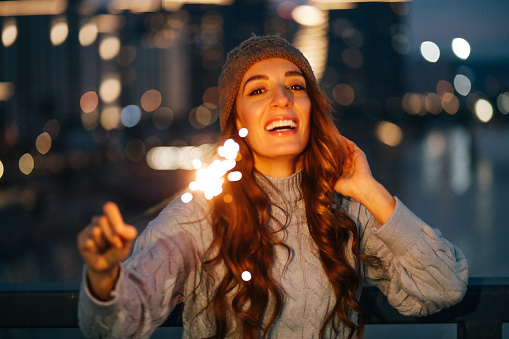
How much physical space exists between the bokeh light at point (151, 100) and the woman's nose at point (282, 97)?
93.0 meters

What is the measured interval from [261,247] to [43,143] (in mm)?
36470

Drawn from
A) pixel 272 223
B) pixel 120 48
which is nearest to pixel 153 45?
pixel 120 48

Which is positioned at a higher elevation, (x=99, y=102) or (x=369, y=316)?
(x=369, y=316)

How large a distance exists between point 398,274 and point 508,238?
30.3ft

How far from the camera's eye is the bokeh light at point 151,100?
9456cm

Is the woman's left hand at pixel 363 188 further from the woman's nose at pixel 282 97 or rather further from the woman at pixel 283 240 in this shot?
the woman's nose at pixel 282 97

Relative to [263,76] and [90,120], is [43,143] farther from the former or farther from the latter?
[263,76]

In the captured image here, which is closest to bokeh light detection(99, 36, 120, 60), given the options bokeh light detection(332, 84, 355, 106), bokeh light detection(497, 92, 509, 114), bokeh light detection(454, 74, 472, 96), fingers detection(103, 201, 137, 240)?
bokeh light detection(454, 74, 472, 96)

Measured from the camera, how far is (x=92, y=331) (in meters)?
1.91

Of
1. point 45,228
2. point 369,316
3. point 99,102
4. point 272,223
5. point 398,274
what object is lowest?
point 99,102

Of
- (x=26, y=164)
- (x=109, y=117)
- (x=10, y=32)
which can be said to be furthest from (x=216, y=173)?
(x=109, y=117)

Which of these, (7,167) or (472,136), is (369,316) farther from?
(472,136)

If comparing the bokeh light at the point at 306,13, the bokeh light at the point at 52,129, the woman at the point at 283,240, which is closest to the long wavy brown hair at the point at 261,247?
the woman at the point at 283,240

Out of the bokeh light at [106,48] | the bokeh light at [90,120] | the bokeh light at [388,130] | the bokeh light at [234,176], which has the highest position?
the bokeh light at [234,176]
